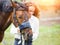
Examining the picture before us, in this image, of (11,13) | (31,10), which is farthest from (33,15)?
(11,13)

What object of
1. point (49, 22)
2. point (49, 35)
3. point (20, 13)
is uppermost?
point (20, 13)

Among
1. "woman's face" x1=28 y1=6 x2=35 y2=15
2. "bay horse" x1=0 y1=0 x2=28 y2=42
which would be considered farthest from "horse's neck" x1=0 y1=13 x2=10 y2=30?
"woman's face" x1=28 y1=6 x2=35 y2=15

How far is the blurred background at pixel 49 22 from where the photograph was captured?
4.64 feet

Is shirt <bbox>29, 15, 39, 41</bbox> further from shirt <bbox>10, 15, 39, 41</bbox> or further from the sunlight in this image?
the sunlight

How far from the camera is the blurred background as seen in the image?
4.64 ft

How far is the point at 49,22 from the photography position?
1.46 metres

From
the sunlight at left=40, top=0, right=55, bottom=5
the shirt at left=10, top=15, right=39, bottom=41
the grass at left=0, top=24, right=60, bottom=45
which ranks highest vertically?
the sunlight at left=40, top=0, right=55, bottom=5

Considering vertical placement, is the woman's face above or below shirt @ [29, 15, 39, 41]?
above

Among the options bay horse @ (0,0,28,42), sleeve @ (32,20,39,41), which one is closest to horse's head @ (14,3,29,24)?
bay horse @ (0,0,28,42)

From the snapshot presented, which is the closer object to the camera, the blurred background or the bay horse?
the bay horse

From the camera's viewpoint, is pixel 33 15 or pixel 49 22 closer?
pixel 33 15

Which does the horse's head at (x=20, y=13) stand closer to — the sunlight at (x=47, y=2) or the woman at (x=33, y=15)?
the woman at (x=33, y=15)

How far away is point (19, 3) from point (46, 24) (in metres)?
0.34

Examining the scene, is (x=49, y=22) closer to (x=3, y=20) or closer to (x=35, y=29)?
(x=35, y=29)
